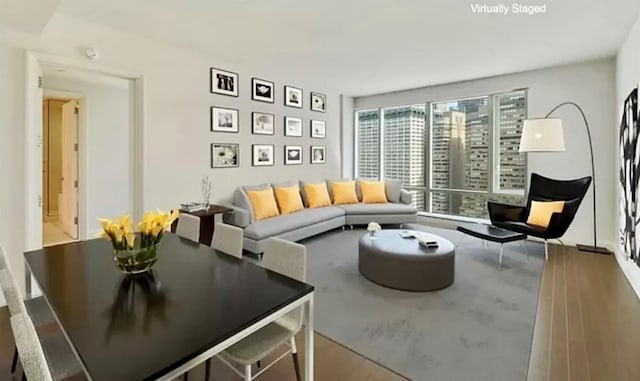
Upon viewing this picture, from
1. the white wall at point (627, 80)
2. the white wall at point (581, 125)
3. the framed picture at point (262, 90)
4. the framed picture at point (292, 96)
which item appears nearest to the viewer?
the white wall at point (627, 80)

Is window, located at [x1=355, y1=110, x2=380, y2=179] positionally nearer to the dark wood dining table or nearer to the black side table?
the black side table

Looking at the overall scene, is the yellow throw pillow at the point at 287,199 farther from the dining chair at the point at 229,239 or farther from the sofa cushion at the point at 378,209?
the dining chair at the point at 229,239

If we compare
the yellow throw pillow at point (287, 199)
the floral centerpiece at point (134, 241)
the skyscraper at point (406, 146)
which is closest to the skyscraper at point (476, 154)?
the skyscraper at point (406, 146)

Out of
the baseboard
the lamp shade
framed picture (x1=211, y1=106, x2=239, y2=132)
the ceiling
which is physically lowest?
the baseboard

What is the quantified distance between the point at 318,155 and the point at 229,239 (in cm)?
441

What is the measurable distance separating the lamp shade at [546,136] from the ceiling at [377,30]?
931 mm

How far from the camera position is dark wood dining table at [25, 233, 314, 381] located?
1.02m

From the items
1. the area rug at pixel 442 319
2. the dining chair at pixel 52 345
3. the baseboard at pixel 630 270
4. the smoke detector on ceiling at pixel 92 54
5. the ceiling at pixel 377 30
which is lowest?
the area rug at pixel 442 319

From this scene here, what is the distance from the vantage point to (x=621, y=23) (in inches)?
137

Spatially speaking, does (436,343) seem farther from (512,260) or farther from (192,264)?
(512,260)

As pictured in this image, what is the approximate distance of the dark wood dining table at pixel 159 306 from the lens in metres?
1.02

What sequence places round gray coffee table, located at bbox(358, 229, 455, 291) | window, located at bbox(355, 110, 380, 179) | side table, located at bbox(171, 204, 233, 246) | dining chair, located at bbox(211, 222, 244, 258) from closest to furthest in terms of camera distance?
1. dining chair, located at bbox(211, 222, 244, 258)
2. round gray coffee table, located at bbox(358, 229, 455, 291)
3. side table, located at bbox(171, 204, 233, 246)
4. window, located at bbox(355, 110, 380, 179)

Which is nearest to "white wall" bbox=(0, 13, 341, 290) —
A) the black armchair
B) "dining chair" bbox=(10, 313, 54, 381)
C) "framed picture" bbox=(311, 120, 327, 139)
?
"framed picture" bbox=(311, 120, 327, 139)

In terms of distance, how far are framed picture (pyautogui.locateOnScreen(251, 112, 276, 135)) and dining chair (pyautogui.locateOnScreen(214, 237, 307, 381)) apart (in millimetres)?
3656
